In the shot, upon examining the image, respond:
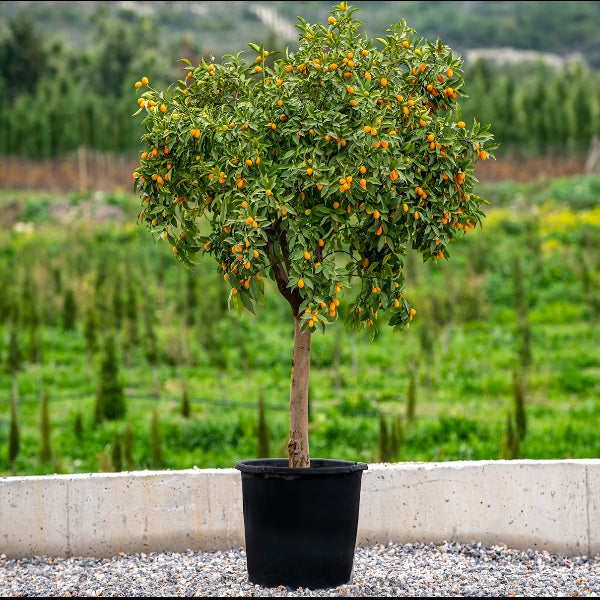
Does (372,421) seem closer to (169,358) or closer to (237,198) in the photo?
(169,358)

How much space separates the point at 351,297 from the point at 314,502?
468 inches

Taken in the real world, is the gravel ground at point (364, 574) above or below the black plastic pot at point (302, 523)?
below

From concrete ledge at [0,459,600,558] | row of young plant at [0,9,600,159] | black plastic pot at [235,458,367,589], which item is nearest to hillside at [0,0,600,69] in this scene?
row of young plant at [0,9,600,159]

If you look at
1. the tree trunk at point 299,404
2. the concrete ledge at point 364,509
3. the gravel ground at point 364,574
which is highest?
the tree trunk at point 299,404

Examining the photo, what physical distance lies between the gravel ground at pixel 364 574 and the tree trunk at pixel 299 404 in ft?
2.00

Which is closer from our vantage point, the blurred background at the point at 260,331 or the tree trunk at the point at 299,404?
the tree trunk at the point at 299,404

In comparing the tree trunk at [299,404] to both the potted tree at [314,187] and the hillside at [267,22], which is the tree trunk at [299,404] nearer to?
the potted tree at [314,187]

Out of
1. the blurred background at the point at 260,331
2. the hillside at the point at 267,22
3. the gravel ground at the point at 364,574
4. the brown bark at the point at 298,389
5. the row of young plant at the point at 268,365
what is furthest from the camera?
the hillside at the point at 267,22

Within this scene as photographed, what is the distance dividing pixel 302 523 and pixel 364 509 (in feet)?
3.53

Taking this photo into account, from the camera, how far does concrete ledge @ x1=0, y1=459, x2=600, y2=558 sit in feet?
16.6

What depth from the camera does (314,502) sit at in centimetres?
419

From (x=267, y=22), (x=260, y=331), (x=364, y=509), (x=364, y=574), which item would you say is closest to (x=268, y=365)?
(x=260, y=331)

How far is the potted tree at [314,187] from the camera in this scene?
4.02 m

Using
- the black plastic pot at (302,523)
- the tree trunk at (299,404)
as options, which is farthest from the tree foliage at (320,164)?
the black plastic pot at (302,523)
